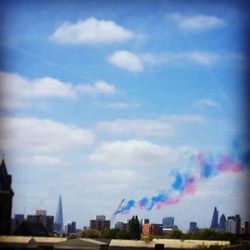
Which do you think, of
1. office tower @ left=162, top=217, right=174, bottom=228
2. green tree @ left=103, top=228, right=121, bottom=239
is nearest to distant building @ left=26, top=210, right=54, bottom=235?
green tree @ left=103, top=228, right=121, bottom=239

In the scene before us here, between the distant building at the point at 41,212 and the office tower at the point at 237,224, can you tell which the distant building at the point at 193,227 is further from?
the distant building at the point at 41,212

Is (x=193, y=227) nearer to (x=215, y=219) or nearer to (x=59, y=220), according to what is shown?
(x=215, y=219)

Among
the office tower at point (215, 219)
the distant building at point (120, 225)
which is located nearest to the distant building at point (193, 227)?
the office tower at point (215, 219)

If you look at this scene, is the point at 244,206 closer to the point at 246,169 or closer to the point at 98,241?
the point at 246,169

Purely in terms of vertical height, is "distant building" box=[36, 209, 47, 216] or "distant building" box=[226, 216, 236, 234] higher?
"distant building" box=[36, 209, 47, 216]

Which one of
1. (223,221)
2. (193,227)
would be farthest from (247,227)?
(193,227)

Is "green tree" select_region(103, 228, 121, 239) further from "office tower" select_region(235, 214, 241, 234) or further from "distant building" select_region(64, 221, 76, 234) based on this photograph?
"office tower" select_region(235, 214, 241, 234)
